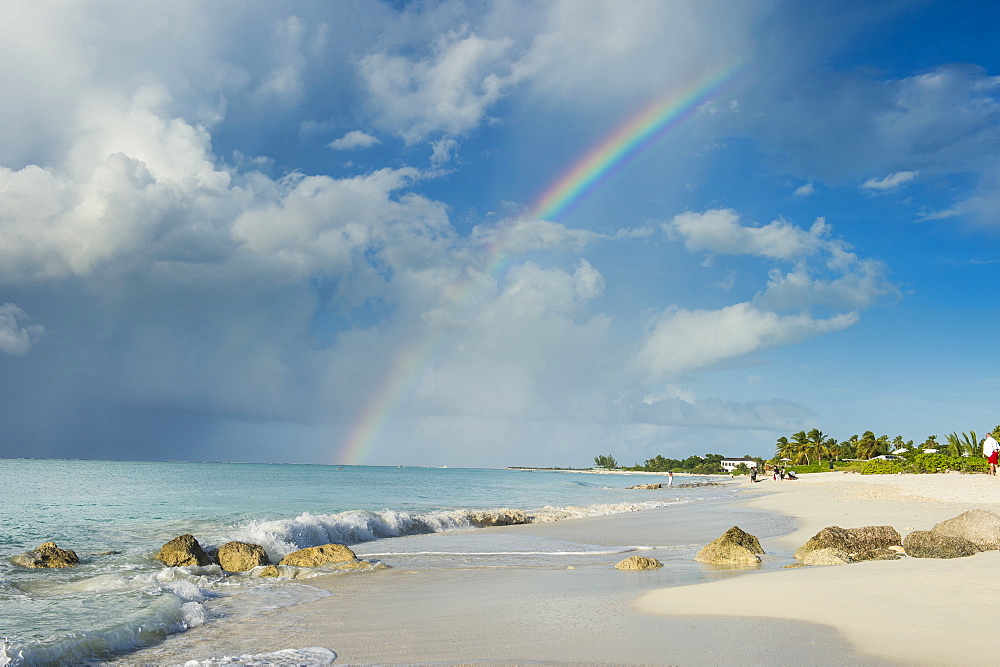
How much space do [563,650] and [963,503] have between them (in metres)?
26.7

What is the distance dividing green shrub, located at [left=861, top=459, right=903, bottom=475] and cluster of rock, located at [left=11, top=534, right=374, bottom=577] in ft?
257

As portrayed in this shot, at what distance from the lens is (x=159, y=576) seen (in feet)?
47.3

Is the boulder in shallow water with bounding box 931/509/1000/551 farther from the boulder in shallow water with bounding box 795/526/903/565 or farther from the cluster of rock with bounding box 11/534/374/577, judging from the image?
the cluster of rock with bounding box 11/534/374/577

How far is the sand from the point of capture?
6715 mm

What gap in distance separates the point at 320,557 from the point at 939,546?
45.7 feet

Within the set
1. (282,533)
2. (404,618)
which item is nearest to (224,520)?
(282,533)

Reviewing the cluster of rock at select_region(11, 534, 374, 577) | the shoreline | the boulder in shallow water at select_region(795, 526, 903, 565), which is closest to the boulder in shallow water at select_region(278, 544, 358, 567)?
the cluster of rock at select_region(11, 534, 374, 577)

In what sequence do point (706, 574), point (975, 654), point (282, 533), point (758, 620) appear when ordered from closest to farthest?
1. point (975, 654)
2. point (758, 620)
3. point (706, 574)
4. point (282, 533)

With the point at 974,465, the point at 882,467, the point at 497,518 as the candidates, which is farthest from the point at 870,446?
the point at 497,518

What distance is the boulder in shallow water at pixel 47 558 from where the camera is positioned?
15797 mm

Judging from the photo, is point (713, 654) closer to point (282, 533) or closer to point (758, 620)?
point (758, 620)

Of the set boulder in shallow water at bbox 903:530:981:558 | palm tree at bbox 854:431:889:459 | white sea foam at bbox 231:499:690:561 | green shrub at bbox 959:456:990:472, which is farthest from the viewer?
palm tree at bbox 854:431:889:459

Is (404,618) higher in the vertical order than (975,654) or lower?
lower

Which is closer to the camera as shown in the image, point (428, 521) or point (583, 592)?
point (583, 592)
